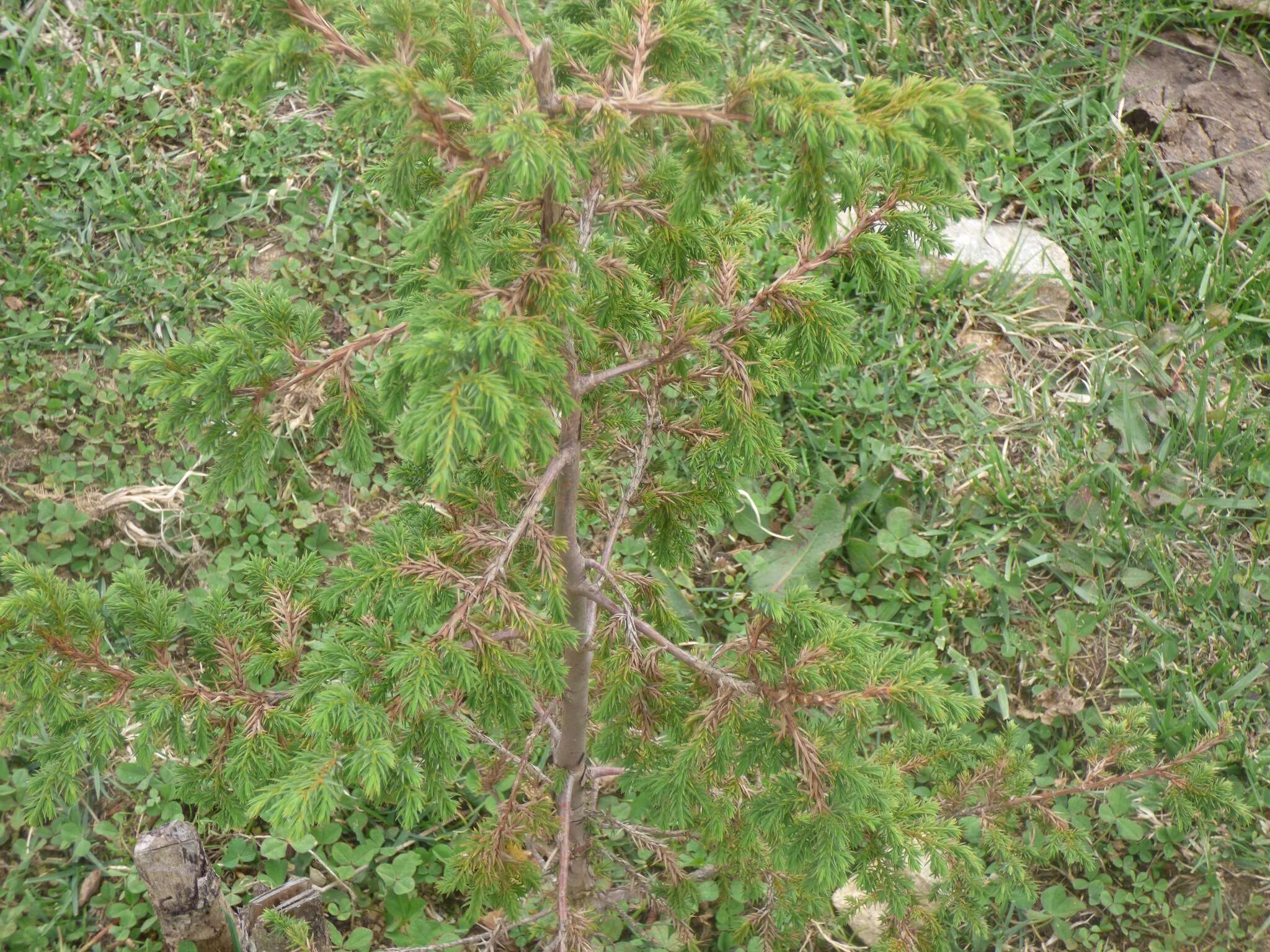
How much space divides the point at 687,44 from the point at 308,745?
1312 mm

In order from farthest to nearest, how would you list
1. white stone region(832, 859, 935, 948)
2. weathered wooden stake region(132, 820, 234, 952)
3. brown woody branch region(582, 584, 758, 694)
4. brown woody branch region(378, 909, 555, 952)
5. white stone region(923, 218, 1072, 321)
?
white stone region(923, 218, 1072, 321) < white stone region(832, 859, 935, 948) < brown woody branch region(378, 909, 555, 952) < weathered wooden stake region(132, 820, 234, 952) < brown woody branch region(582, 584, 758, 694)

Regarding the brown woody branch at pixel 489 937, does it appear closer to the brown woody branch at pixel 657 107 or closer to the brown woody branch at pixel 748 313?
the brown woody branch at pixel 748 313

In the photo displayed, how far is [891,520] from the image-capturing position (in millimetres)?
3725

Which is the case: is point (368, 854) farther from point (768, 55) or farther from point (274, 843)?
point (768, 55)

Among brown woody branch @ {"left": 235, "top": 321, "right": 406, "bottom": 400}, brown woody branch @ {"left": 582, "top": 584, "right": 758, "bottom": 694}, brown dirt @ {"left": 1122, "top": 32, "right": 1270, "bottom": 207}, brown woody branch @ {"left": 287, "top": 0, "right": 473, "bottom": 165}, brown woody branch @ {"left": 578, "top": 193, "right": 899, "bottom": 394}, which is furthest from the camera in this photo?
brown dirt @ {"left": 1122, "top": 32, "right": 1270, "bottom": 207}

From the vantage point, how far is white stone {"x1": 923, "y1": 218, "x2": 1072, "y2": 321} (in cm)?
411

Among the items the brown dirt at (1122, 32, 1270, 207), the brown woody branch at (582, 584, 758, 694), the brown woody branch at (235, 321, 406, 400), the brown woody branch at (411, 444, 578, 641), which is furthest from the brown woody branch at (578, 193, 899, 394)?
the brown dirt at (1122, 32, 1270, 207)

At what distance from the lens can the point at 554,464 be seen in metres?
1.99

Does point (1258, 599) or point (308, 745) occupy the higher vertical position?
point (308, 745)

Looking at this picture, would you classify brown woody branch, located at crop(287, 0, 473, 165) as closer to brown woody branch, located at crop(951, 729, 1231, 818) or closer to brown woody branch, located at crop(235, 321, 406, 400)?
brown woody branch, located at crop(235, 321, 406, 400)

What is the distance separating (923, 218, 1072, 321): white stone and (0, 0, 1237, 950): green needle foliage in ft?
6.65

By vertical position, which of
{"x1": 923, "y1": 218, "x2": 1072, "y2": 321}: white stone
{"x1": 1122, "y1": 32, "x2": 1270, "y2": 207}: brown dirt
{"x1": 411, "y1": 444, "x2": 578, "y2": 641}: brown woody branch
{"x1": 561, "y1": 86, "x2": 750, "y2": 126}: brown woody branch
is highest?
{"x1": 561, "y1": 86, "x2": 750, "y2": 126}: brown woody branch

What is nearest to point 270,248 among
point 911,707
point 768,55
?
point 768,55

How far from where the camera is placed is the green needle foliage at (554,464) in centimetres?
161
